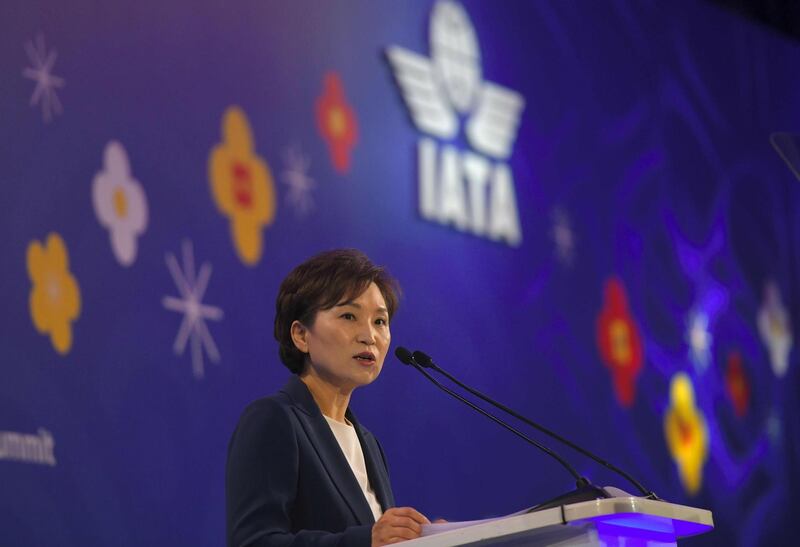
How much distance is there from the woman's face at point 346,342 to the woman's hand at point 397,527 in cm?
42

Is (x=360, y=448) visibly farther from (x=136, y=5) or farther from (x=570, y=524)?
(x=136, y=5)

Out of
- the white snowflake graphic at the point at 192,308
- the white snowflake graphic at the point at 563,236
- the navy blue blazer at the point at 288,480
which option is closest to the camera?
the navy blue blazer at the point at 288,480

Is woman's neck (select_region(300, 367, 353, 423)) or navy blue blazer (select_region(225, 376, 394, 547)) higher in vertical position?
woman's neck (select_region(300, 367, 353, 423))

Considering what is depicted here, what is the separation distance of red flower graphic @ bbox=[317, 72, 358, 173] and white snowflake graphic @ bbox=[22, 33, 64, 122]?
1008mm

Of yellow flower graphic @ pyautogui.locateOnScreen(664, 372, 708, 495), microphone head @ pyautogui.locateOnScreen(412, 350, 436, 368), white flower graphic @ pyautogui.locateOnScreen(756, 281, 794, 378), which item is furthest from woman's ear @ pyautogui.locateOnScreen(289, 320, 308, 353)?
white flower graphic @ pyautogui.locateOnScreen(756, 281, 794, 378)

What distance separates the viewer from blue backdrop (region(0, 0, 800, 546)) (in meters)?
3.46

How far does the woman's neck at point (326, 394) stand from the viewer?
248 cm

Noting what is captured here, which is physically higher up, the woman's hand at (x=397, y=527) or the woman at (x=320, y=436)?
the woman at (x=320, y=436)

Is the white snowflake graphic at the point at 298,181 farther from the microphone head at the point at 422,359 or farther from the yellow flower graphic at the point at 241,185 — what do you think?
the microphone head at the point at 422,359

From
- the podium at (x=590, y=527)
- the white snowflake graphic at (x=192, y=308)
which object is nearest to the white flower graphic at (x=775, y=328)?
the white snowflake graphic at (x=192, y=308)

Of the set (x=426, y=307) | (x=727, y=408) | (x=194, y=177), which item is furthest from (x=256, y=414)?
(x=727, y=408)

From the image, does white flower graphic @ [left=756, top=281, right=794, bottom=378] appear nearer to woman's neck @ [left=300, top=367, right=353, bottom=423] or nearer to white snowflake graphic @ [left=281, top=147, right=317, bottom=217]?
white snowflake graphic @ [left=281, top=147, right=317, bottom=217]

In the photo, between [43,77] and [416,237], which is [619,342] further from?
[43,77]

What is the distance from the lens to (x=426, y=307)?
4559mm
